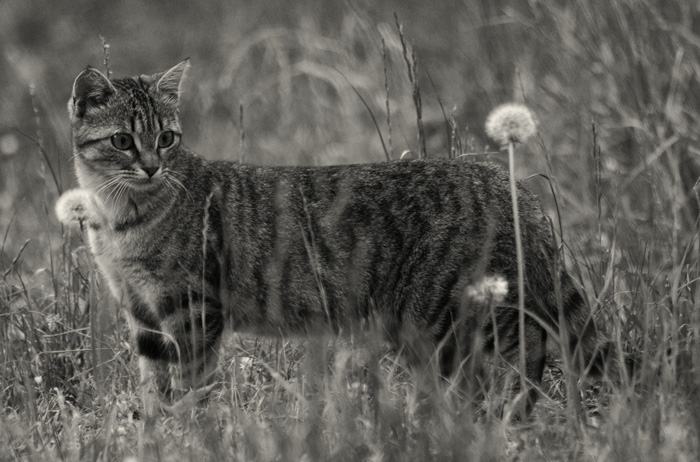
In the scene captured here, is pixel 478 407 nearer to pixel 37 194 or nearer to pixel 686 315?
pixel 686 315

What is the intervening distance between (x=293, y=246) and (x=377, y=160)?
289 cm

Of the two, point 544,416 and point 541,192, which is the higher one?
point 541,192

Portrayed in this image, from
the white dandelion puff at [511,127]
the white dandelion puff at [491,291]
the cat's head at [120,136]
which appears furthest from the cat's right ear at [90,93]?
the white dandelion puff at [491,291]

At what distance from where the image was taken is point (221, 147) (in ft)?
A: 27.3

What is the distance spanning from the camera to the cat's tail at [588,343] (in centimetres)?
369

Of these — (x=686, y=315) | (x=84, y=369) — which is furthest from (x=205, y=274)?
(x=686, y=315)

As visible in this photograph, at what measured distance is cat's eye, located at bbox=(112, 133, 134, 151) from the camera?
421 cm

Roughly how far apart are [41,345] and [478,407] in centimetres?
189

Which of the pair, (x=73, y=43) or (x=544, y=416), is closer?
(x=544, y=416)

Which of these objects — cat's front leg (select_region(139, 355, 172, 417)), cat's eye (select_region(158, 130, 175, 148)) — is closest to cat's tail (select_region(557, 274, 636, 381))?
cat's front leg (select_region(139, 355, 172, 417))

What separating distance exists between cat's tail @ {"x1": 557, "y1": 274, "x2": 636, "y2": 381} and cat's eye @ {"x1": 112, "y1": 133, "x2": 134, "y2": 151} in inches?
74.5

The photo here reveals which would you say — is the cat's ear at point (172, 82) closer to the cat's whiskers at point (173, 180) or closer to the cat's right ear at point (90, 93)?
the cat's right ear at point (90, 93)

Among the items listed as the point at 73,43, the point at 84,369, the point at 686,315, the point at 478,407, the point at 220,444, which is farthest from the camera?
the point at 73,43

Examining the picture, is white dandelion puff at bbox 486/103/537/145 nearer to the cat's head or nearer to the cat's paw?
the cat's head
